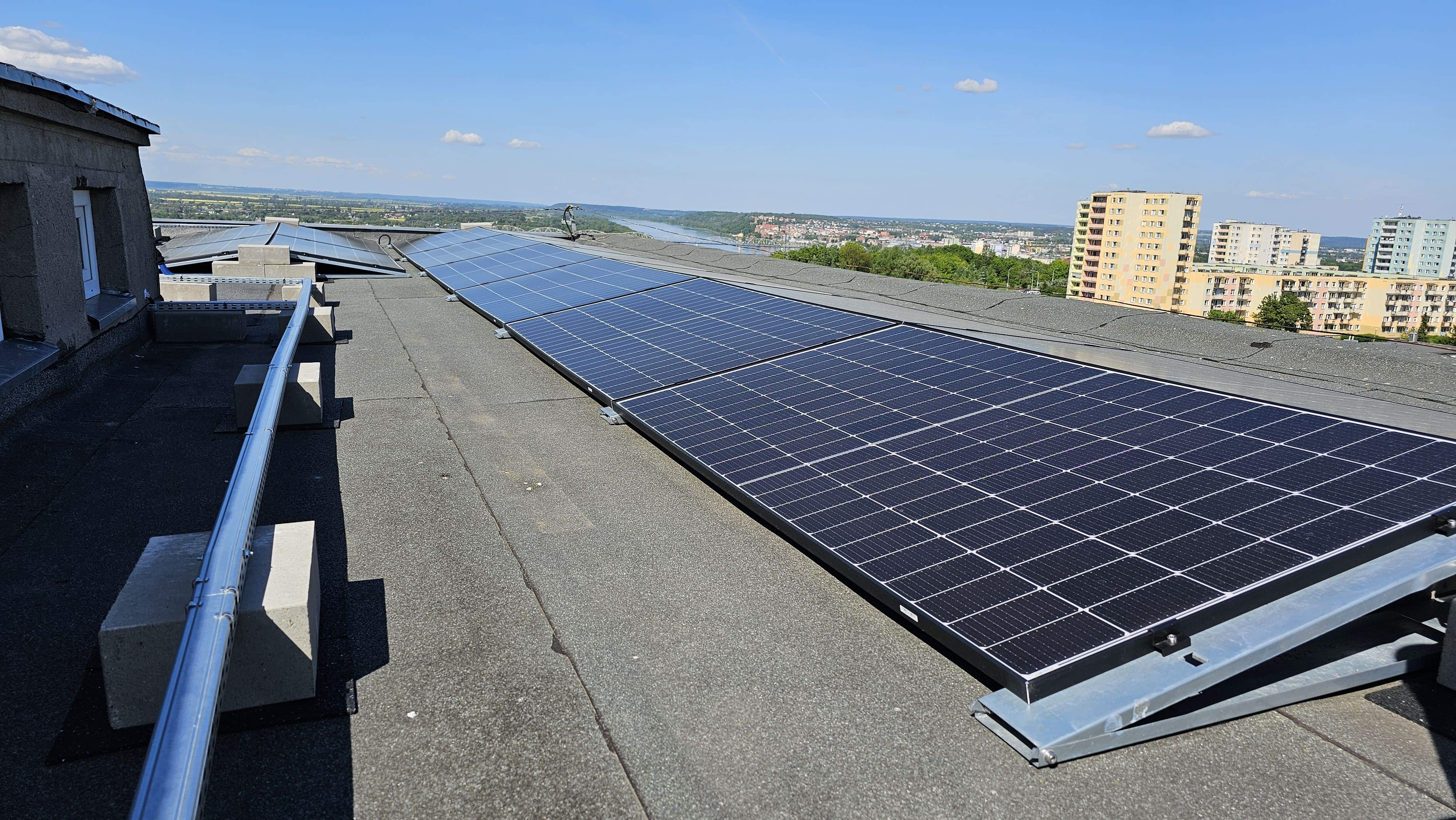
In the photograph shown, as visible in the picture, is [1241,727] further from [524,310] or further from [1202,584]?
[524,310]

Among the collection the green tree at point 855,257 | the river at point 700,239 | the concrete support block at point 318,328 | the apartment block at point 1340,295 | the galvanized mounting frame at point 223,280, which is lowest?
the apartment block at point 1340,295

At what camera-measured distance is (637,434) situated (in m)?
15.3

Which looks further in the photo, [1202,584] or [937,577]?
[937,577]

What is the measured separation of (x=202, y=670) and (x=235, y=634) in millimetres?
1524

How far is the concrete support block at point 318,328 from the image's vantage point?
23.2m

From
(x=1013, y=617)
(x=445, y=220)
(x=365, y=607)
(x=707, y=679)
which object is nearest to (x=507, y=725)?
(x=707, y=679)

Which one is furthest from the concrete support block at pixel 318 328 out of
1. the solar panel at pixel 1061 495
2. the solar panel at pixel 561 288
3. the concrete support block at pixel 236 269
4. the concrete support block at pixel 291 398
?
the solar panel at pixel 1061 495

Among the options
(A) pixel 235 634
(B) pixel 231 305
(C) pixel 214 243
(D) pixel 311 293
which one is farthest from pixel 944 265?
(A) pixel 235 634

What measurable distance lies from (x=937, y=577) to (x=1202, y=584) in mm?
2289

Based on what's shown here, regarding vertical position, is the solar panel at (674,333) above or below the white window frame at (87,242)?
below

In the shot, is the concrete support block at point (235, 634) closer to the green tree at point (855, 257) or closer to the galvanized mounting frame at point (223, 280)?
the galvanized mounting frame at point (223, 280)

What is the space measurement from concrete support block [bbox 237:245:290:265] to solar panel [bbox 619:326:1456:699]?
2960 cm

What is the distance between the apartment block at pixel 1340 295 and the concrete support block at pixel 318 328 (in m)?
145

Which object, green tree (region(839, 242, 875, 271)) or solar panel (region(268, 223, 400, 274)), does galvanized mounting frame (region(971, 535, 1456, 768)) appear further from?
green tree (region(839, 242, 875, 271))
